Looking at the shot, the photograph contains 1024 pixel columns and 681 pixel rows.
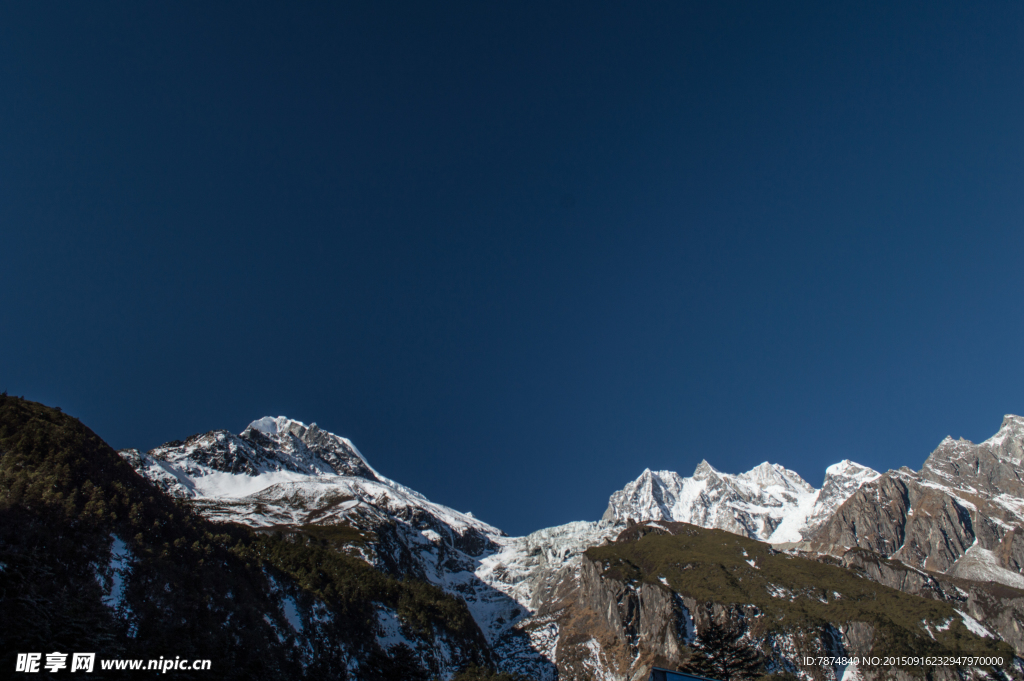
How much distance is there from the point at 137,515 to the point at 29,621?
59.1 ft

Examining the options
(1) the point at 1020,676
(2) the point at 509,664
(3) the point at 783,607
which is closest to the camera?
(1) the point at 1020,676

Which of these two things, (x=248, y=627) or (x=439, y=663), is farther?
(x=439, y=663)

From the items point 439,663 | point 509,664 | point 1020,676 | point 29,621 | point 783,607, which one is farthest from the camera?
point 509,664

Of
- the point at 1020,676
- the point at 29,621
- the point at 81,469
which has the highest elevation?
the point at 81,469

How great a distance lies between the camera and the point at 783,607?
170 meters

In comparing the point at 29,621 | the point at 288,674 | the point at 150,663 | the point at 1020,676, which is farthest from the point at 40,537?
the point at 1020,676

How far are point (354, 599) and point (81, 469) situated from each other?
4473 cm

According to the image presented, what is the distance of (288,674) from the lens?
52969 mm

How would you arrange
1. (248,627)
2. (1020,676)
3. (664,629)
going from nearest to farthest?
(248,627)
(1020,676)
(664,629)

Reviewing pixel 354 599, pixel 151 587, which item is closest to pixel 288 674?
pixel 151 587

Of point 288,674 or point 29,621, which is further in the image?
point 288,674

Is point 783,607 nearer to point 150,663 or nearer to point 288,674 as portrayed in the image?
point 288,674

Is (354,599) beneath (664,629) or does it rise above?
above

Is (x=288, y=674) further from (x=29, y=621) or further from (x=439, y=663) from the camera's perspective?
(x=439, y=663)
